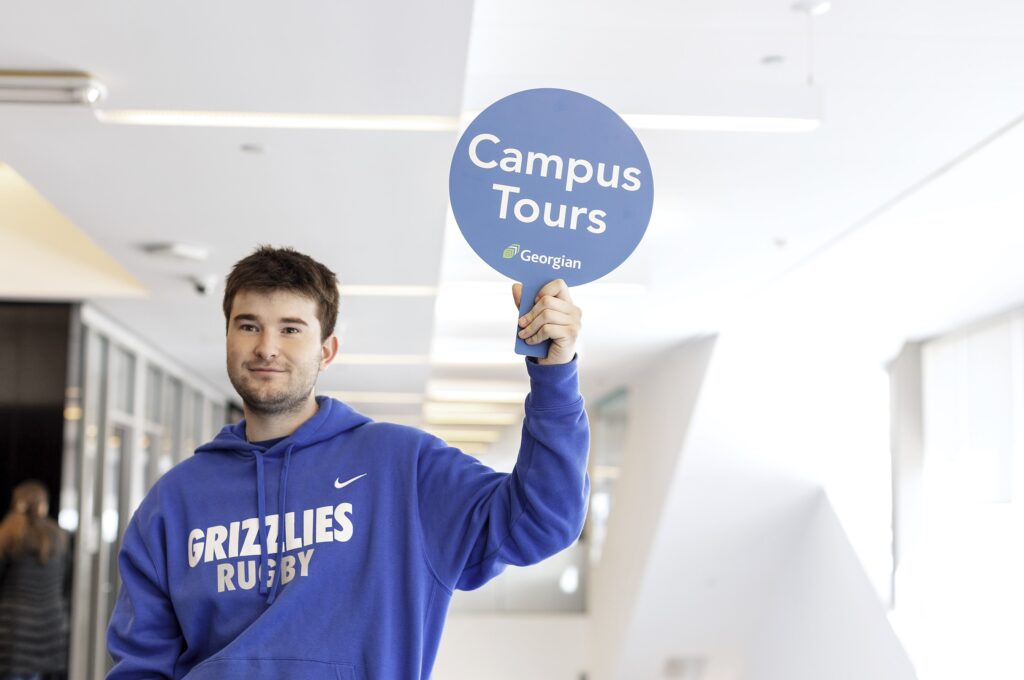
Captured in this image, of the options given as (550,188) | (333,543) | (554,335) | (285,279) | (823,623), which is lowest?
(823,623)

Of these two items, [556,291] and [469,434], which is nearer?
[556,291]

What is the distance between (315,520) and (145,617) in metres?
0.30

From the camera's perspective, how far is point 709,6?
12.6 ft

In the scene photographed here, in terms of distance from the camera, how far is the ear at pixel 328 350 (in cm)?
190

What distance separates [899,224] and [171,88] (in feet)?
12.5

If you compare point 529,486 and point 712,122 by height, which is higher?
point 712,122

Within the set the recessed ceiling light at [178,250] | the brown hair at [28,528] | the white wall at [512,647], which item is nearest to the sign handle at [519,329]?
the recessed ceiling light at [178,250]

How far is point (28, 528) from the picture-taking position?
288 inches

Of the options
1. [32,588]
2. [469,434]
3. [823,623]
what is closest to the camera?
[32,588]

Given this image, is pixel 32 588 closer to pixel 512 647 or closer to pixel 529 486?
pixel 529 486

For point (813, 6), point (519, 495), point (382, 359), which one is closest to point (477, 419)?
point (382, 359)

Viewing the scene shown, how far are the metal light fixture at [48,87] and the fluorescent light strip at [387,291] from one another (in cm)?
350

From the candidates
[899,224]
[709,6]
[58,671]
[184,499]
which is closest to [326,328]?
[184,499]

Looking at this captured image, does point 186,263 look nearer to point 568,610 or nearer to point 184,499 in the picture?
point 184,499
